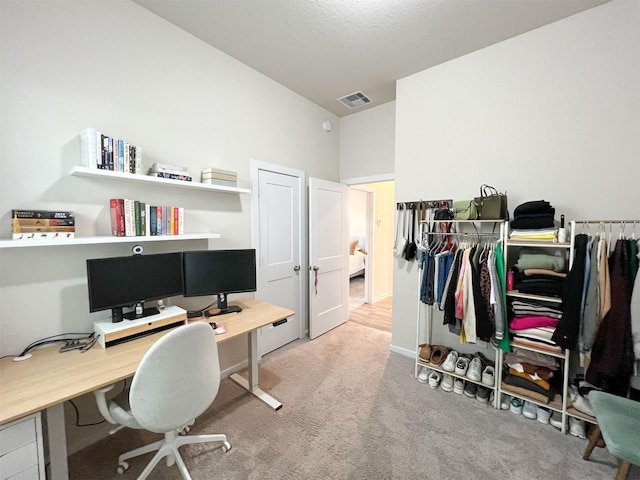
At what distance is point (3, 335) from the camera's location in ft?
4.78

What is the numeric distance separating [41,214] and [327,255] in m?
2.67

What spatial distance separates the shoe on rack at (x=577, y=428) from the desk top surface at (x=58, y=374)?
2.46m

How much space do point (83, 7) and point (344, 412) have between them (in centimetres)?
332

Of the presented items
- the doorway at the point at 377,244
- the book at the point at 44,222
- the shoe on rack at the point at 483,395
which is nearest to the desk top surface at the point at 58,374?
the book at the point at 44,222

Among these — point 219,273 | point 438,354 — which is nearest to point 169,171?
point 219,273

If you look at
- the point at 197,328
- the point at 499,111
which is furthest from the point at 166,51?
the point at 499,111

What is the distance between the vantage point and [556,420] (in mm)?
1899

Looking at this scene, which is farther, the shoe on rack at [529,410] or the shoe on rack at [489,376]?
the shoe on rack at [489,376]

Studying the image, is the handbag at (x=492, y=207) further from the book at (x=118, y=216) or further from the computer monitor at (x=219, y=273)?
the book at (x=118, y=216)

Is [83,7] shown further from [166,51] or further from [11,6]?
[166,51]

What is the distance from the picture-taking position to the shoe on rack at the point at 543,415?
193 centimetres

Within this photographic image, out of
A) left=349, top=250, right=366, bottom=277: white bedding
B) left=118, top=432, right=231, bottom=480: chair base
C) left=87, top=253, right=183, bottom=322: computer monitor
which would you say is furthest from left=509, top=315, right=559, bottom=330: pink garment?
left=349, top=250, right=366, bottom=277: white bedding

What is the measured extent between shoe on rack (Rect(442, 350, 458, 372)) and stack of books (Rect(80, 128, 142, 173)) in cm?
292

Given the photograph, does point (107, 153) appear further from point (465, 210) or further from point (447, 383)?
point (447, 383)
